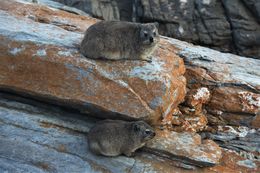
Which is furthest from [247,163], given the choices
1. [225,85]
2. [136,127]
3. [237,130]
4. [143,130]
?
[136,127]

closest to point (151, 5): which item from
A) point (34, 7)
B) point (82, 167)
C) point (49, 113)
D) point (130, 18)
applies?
point (130, 18)

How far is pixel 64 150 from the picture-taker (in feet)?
34.3

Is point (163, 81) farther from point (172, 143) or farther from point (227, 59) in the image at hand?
point (227, 59)

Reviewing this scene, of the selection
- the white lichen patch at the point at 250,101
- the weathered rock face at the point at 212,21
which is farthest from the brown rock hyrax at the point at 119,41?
the weathered rock face at the point at 212,21

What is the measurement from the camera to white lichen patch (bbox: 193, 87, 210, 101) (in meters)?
12.7

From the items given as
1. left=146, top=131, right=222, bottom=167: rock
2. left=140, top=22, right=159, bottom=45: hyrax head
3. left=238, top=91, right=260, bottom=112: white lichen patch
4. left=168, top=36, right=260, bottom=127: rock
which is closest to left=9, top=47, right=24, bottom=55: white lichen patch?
left=140, top=22, right=159, bottom=45: hyrax head

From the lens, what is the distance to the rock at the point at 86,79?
35.6 ft

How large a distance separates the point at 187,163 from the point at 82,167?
2571 mm

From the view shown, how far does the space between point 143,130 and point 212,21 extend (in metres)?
15.2

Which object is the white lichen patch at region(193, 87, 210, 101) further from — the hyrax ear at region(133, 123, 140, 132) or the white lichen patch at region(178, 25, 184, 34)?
the white lichen patch at region(178, 25, 184, 34)

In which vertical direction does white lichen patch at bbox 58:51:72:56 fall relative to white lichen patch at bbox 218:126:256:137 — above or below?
above

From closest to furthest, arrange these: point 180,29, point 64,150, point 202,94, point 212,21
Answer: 1. point 64,150
2. point 202,94
3. point 212,21
4. point 180,29

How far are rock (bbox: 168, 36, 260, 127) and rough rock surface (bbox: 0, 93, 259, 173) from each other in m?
1.59

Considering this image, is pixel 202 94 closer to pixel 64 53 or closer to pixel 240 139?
pixel 240 139
